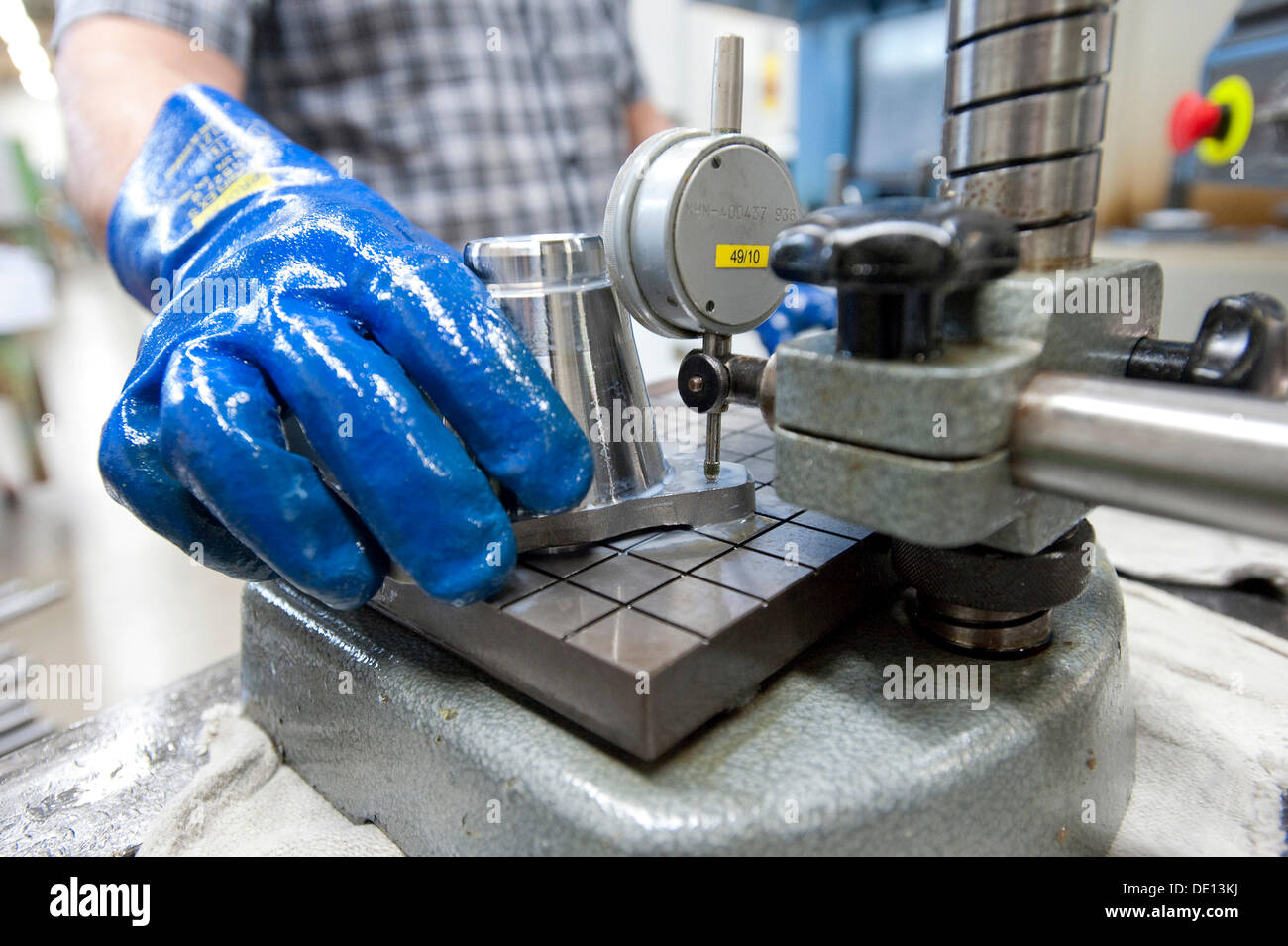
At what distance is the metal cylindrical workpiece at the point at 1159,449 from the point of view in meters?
0.30

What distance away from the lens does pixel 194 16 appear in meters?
0.94

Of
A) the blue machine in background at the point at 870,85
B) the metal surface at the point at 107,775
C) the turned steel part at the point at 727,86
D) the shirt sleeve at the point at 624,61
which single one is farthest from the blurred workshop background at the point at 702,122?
the shirt sleeve at the point at 624,61

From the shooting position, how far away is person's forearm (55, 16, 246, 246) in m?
0.83

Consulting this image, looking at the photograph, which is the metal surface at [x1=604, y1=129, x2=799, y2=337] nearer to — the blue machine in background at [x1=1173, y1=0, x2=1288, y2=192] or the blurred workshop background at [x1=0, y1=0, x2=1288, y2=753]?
the blurred workshop background at [x1=0, y1=0, x2=1288, y2=753]

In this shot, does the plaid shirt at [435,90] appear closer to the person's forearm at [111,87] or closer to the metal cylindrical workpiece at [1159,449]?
the person's forearm at [111,87]

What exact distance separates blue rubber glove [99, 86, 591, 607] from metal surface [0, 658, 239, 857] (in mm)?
195

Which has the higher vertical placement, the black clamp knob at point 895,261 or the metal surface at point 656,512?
the black clamp knob at point 895,261

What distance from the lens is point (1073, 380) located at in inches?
14.6

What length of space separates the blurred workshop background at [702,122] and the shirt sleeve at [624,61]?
1.26ft

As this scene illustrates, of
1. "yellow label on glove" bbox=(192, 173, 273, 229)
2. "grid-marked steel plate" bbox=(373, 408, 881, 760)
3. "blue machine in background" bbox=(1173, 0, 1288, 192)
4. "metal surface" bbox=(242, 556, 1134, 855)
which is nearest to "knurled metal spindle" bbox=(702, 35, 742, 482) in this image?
"grid-marked steel plate" bbox=(373, 408, 881, 760)

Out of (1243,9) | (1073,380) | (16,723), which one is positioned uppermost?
(1243,9)

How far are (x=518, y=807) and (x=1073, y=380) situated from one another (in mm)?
362
